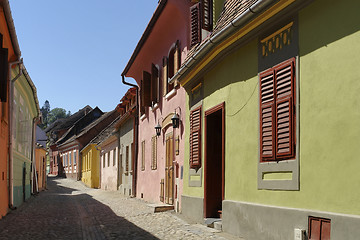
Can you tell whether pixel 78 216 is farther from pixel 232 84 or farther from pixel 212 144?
pixel 232 84

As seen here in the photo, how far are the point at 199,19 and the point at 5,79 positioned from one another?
15.6 feet

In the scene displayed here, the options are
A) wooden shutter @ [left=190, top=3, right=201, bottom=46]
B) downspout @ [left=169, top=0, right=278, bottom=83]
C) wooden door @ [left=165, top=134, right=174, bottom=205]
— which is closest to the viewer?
downspout @ [left=169, top=0, right=278, bottom=83]

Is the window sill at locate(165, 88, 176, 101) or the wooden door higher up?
the window sill at locate(165, 88, 176, 101)

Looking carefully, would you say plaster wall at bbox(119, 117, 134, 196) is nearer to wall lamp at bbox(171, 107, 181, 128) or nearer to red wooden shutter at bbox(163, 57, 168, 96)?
red wooden shutter at bbox(163, 57, 168, 96)

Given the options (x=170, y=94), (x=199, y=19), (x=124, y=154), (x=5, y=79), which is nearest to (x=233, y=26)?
(x=199, y=19)

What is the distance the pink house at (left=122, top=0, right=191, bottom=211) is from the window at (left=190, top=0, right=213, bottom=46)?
0.76 meters

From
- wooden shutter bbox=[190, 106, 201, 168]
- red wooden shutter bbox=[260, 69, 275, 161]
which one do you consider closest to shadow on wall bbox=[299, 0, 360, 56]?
red wooden shutter bbox=[260, 69, 275, 161]

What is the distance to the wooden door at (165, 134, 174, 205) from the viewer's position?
49.1 feet

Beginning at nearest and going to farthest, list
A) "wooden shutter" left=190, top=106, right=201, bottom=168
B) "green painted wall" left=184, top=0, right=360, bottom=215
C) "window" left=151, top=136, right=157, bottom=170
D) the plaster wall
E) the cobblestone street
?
"green painted wall" left=184, top=0, right=360, bottom=215 → the cobblestone street → "wooden shutter" left=190, top=106, right=201, bottom=168 → "window" left=151, top=136, right=157, bottom=170 → the plaster wall

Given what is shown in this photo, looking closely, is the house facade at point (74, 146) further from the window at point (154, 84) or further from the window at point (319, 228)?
the window at point (319, 228)

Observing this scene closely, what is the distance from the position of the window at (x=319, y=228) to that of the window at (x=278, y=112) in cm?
105

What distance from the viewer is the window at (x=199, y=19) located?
37.8 feet

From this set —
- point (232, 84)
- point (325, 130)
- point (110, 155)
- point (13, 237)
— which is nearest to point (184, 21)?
point (232, 84)

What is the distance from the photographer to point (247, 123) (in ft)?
28.6
